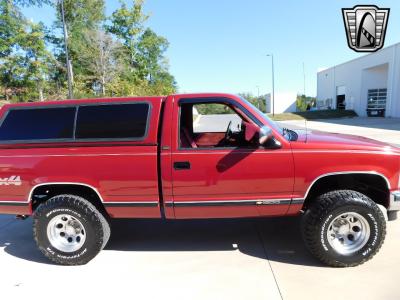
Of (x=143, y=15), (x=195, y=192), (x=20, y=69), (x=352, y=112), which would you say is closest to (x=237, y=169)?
(x=195, y=192)

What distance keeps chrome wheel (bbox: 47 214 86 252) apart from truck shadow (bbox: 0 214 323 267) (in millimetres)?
307

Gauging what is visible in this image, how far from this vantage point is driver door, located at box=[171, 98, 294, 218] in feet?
10.7

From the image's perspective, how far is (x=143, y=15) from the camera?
44500 mm

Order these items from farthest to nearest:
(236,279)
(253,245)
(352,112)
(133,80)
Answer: (133,80) → (352,112) → (253,245) → (236,279)

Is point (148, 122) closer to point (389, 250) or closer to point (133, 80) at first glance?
point (389, 250)

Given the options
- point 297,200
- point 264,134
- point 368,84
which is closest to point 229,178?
point 264,134

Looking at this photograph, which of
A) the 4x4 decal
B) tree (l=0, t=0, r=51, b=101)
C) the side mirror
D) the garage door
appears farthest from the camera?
the garage door

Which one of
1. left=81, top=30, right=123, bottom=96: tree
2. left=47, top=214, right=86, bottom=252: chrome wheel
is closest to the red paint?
left=47, top=214, right=86, bottom=252: chrome wheel

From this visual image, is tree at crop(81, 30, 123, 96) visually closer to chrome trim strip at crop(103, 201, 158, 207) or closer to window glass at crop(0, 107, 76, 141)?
window glass at crop(0, 107, 76, 141)

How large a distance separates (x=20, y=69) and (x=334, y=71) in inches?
1619

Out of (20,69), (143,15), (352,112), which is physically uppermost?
(143,15)

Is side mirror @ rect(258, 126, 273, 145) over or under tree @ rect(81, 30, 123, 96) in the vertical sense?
under

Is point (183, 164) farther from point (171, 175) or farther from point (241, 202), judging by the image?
point (241, 202)

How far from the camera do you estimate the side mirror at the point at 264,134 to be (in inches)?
122
